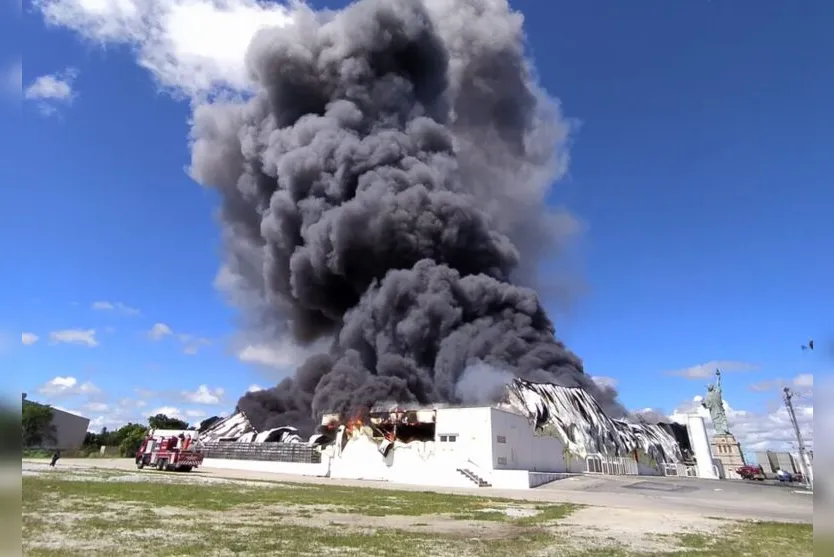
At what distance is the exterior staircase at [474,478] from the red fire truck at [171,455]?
1869cm

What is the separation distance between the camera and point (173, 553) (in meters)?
7.94

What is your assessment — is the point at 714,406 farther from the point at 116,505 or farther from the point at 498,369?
the point at 116,505

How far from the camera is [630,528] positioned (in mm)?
13664

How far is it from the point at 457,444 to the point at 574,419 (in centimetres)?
2008

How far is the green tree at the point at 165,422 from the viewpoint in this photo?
3541 inches

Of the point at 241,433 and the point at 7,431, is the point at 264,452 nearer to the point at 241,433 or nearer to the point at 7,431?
the point at 241,433

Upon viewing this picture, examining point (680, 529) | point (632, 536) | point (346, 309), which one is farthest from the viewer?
point (346, 309)

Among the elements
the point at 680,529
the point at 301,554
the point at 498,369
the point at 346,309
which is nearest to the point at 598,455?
the point at 498,369

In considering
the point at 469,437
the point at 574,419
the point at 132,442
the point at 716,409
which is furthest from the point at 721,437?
the point at 132,442

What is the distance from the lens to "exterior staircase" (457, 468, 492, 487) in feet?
108

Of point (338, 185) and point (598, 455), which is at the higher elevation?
point (338, 185)

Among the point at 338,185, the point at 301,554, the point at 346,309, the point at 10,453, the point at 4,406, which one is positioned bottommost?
the point at 301,554

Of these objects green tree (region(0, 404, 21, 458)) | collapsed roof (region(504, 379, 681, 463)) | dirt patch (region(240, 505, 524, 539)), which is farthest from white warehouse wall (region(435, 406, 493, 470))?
green tree (region(0, 404, 21, 458))

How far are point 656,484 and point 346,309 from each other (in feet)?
121
